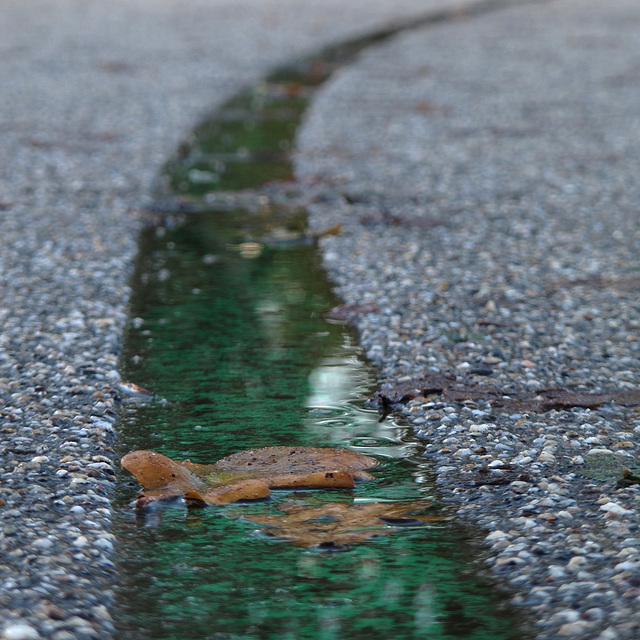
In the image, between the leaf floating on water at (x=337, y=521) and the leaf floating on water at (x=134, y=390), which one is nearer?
the leaf floating on water at (x=337, y=521)

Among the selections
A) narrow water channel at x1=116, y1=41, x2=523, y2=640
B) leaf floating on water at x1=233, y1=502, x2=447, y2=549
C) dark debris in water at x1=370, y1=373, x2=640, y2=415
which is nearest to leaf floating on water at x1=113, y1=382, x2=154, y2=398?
narrow water channel at x1=116, y1=41, x2=523, y2=640

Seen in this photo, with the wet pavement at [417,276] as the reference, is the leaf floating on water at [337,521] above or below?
below

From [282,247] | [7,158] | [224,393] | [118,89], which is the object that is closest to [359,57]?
[118,89]

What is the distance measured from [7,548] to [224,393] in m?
1.78

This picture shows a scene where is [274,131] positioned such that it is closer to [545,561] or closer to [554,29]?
[545,561]

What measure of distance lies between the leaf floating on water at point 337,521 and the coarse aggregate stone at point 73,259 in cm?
61

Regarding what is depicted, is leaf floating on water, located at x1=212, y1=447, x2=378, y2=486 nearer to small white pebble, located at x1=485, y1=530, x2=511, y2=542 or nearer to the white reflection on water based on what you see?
the white reflection on water

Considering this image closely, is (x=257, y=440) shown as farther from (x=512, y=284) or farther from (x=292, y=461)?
(x=512, y=284)

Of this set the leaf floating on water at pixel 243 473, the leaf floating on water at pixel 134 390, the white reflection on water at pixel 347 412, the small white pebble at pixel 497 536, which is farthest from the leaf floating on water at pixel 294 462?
the leaf floating on water at pixel 134 390

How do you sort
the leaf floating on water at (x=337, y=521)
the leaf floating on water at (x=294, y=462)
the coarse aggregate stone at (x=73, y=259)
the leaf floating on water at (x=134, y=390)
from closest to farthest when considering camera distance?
the coarse aggregate stone at (x=73, y=259) → the leaf floating on water at (x=337, y=521) → the leaf floating on water at (x=294, y=462) → the leaf floating on water at (x=134, y=390)

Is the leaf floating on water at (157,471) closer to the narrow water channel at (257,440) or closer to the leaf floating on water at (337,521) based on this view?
the narrow water channel at (257,440)

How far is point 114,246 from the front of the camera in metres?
7.32

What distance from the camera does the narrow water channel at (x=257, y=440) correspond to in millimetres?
3090

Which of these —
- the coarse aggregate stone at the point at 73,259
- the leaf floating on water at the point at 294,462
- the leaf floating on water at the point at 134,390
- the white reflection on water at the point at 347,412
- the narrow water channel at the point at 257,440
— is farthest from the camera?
the leaf floating on water at the point at 134,390
